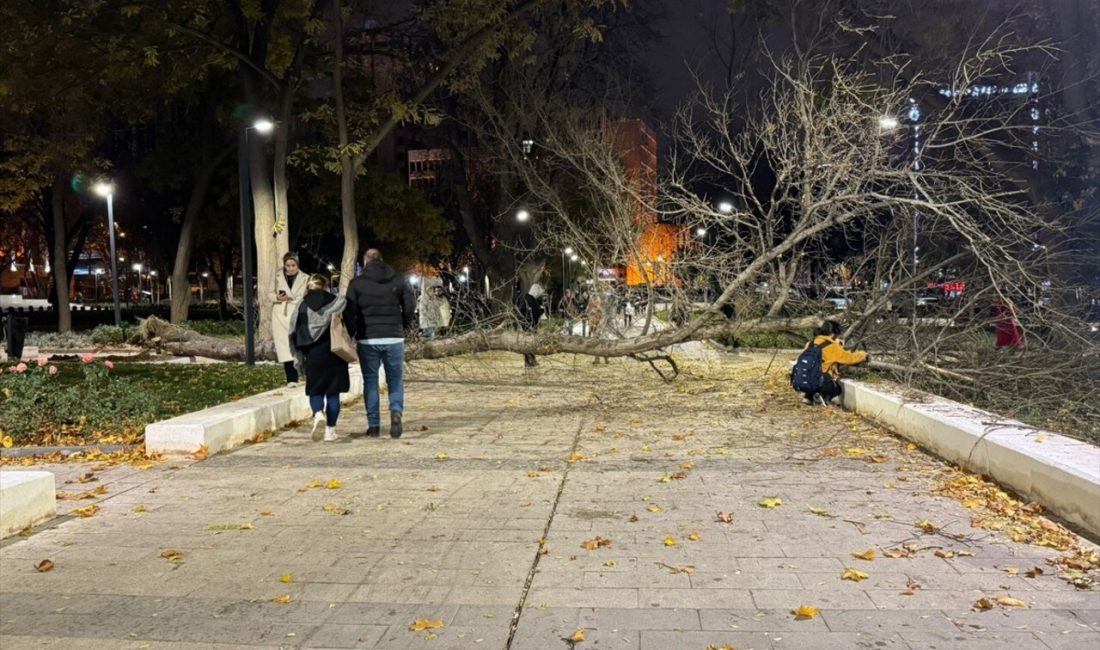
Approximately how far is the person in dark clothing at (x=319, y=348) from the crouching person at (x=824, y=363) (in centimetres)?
531

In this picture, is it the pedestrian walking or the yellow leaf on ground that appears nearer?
the yellow leaf on ground

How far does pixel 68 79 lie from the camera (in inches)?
600

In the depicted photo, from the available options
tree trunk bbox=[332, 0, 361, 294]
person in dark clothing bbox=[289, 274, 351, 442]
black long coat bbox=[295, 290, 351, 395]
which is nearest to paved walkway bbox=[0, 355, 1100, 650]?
person in dark clothing bbox=[289, 274, 351, 442]

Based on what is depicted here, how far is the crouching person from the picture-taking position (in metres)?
9.39

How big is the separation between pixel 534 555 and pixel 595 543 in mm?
390

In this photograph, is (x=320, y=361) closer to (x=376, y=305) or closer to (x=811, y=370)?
(x=376, y=305)

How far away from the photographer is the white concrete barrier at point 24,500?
4.91 m

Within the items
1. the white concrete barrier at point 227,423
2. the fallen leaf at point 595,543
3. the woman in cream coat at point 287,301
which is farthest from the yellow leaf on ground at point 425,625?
the woman in cream coat at point 287,301

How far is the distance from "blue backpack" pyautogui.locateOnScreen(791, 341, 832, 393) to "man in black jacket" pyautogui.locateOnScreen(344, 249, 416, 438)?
15.6 feet

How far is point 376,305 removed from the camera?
7578mm

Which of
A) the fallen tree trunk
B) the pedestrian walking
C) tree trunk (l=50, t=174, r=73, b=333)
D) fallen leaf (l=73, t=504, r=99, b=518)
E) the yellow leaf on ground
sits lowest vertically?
the yellow leaf on ground

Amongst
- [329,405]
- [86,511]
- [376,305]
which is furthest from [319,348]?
[86,511]

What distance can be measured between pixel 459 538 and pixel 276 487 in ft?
6.41

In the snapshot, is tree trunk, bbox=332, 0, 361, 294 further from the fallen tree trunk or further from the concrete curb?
the concrete curb
